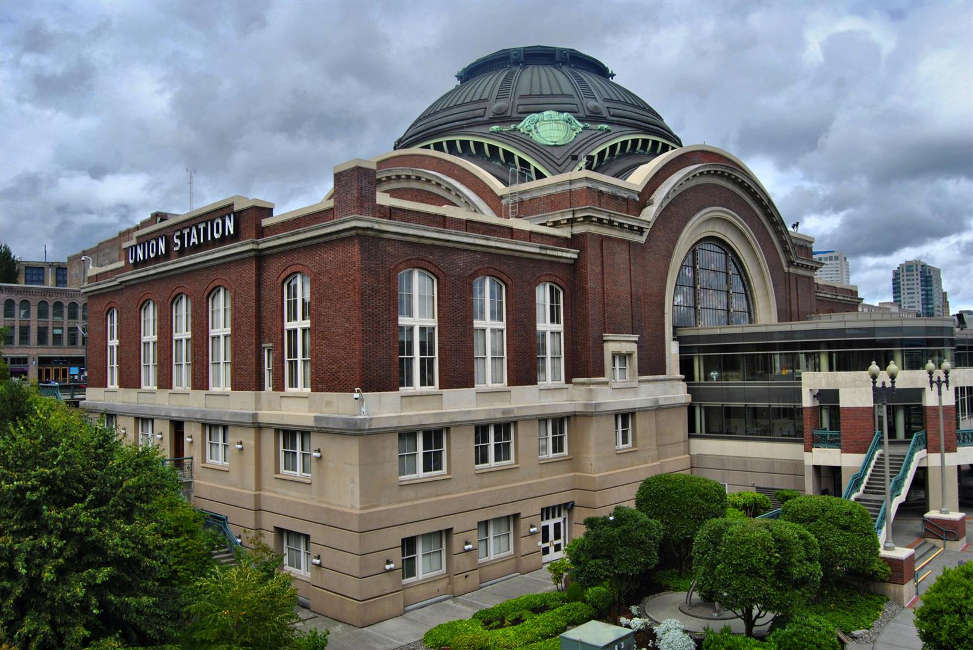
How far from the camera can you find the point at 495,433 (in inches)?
1046

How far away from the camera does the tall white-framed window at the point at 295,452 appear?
80.4 feet

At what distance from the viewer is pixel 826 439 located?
31469mm

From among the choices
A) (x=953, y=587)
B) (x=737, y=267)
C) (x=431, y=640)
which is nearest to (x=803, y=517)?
(x=953, y=587)

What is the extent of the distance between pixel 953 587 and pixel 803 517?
20.9ft

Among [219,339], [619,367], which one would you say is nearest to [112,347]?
[219,339]

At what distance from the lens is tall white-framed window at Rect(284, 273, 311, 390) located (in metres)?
24.9

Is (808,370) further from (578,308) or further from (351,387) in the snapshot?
(351,387)

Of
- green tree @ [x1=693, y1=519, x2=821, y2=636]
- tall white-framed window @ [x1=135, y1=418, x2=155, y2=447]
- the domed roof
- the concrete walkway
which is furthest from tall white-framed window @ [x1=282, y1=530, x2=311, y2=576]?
the domed roof

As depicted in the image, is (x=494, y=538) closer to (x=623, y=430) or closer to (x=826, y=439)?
(x=623, y=430)

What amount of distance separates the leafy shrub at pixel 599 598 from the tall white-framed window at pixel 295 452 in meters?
9.62

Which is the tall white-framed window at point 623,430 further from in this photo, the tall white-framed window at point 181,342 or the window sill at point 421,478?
the tall white-framed window at point 181,342

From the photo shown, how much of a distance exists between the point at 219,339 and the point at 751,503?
870 inches

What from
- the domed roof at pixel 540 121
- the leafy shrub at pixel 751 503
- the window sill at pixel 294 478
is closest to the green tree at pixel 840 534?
the leafy shrub at pixel 751 503

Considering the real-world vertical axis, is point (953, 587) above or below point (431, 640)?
above
